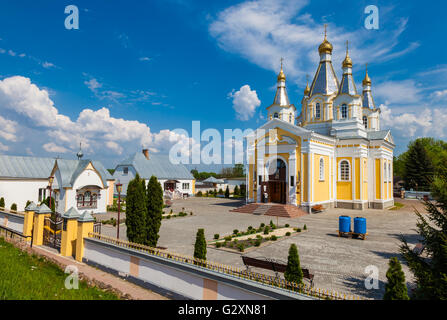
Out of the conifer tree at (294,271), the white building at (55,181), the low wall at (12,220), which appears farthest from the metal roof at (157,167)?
the conifer tree at (294,271)

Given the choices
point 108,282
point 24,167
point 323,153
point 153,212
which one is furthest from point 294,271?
point 24,167

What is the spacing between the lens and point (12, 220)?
15047mm

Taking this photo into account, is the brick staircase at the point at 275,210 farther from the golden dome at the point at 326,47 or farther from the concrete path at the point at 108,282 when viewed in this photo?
the golden dome at the point at 326,47

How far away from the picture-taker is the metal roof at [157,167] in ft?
120

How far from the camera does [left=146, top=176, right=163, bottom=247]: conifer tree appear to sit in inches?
392

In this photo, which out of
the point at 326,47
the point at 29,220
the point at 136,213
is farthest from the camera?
the point at 326,47

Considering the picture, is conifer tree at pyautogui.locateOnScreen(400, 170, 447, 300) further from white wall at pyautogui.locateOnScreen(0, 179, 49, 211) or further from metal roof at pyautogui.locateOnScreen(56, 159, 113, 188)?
white wall at pyautogui.locateOnScreen(0, 179, 49, 211)

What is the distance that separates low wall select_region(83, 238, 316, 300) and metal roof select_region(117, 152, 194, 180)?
27.1m

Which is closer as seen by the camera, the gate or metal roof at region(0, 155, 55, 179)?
the gate

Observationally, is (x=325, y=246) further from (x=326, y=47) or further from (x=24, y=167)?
(x=24, y=167)

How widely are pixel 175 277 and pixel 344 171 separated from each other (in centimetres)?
2344

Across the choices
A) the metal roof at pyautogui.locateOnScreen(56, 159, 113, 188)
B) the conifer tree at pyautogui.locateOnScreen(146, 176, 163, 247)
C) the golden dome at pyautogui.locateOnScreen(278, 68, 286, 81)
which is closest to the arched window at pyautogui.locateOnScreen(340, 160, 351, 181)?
the golden dome at pyautogui.locateOnScreen(278, 68, 286, 81)
